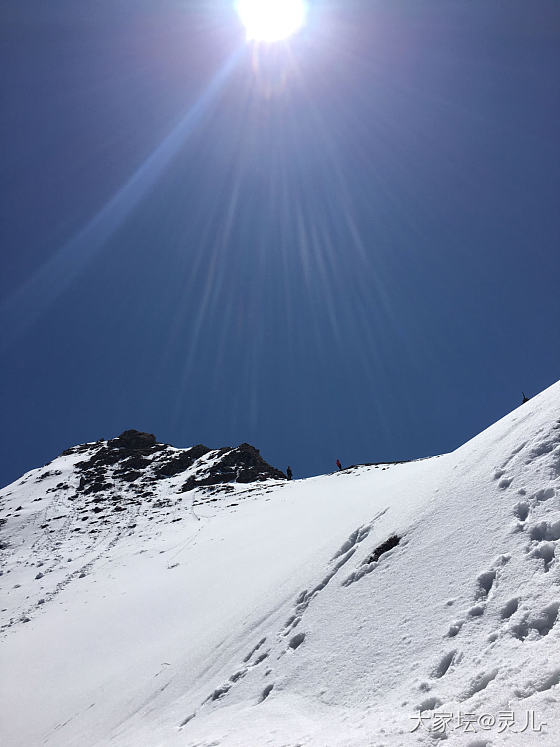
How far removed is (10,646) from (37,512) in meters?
25.9

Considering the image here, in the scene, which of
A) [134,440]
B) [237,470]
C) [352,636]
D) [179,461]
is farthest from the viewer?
[134,440]

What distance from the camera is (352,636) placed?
19.5ft

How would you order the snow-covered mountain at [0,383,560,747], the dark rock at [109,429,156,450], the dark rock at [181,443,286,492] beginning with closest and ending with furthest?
1. the snow-covered mountain at [0,383,560,747]
2. the dark rock at [181,443,286,492]
3. the dark rock at [109,429,156,450]

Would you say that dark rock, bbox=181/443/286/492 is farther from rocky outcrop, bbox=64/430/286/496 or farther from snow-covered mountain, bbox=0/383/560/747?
snow-covered mountain, bbox=0/383/560/747

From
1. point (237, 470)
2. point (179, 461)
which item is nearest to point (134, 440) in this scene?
point (179, 461)

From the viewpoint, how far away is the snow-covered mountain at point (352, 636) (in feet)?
13.1

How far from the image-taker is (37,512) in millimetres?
39344

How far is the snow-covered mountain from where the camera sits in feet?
13.1

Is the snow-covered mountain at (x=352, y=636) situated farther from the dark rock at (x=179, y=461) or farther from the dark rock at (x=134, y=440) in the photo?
the dark rock at (x=134, y=440)

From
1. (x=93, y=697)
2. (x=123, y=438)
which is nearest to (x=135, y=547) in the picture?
(x=93, y=697)

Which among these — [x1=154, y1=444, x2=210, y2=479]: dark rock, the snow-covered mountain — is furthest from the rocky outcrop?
the snow-covered mountain

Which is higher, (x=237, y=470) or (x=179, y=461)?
(x=179, y=461)

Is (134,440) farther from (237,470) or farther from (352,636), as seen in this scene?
(352,636)

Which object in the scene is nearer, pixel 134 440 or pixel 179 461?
pixel 179 461
